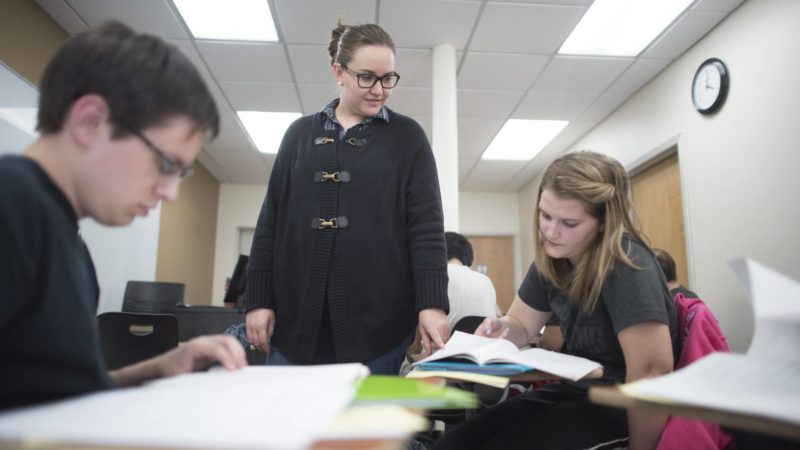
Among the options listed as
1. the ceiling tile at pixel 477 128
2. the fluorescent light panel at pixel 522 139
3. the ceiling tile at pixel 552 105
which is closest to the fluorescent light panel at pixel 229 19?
the ceiling tile at pixel 477 128

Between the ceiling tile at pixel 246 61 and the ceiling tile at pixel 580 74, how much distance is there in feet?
6.12

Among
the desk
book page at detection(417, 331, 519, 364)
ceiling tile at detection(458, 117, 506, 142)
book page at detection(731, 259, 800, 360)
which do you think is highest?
ceiling tile at detection(458, 117, 506, 142)

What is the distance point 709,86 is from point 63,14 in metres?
3.90

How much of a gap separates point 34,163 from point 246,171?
18.5 feet

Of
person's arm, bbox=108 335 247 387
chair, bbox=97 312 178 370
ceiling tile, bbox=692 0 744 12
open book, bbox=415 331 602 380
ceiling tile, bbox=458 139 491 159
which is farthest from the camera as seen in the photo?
ceiling tile, bbox=458 139 491 159

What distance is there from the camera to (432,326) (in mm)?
1153

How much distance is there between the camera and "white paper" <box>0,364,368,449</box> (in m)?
0.34

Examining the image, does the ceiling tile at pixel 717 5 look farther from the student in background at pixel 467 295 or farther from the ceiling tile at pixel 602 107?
the student in background at pixel 467 295

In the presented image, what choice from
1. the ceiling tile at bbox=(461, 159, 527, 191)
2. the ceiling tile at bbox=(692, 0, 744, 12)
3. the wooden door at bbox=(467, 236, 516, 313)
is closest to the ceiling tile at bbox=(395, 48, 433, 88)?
the ceiling tile at bbox=(692, 0, 744, 12)

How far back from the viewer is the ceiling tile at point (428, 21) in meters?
2.87

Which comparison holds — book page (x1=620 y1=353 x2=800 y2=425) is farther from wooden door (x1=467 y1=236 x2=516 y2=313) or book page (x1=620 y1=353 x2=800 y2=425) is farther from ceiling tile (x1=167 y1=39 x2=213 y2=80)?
wooden door (x1=467 y1=236 x2=516 y2=313)

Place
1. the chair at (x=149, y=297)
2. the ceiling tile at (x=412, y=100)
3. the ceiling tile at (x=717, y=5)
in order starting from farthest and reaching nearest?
the ceiling tile at (x=412, y=100) → the chair at (x=149, y=297) → the ceiling tile at (x=717, y=5)

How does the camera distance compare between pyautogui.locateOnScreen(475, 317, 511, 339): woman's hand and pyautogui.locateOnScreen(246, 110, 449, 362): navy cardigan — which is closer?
pyautogui.locateOnScreen(246, 110, 449, 362): navy cardigan

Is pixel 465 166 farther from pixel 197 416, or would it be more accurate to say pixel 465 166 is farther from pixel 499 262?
pixel 197 416
